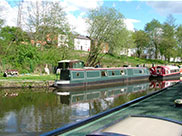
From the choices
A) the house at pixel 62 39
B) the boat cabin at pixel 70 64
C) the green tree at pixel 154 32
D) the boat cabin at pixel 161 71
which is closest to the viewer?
the boat cabin at pixel 70 64

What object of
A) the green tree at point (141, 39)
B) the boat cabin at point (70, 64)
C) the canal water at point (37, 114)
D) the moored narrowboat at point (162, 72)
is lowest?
the canal water at point (37, 114)

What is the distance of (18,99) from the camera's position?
11953 millimetres

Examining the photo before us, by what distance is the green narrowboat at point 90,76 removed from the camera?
1681cm

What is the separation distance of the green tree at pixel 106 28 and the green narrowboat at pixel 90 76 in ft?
15.3

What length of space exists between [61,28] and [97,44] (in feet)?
16.8

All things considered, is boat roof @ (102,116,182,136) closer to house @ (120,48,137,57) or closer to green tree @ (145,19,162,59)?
house @ (120,48,137,57)

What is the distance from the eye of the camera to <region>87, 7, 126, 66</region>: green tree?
85.3ft

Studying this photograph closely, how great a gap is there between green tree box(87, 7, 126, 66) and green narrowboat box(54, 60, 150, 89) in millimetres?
4670

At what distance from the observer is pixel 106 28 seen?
26.3m

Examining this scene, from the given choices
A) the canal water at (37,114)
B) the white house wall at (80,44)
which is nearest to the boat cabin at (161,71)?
the white house wall at (80,44)

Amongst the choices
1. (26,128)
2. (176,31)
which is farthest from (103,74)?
(176,31)

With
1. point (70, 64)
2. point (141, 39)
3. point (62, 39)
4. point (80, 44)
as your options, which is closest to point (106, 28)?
point (62, 39)

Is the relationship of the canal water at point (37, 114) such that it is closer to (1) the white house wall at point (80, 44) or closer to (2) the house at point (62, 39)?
(2) the house at point (62, 39)

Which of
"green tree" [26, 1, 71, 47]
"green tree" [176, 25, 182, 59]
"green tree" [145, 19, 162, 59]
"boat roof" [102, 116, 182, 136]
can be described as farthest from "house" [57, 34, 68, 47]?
"green tree" [176, 25, 182, 59]
